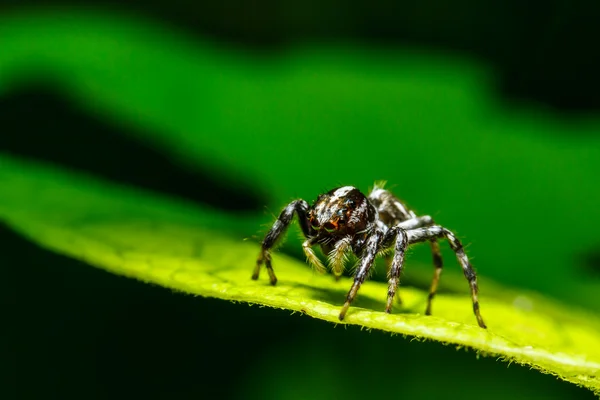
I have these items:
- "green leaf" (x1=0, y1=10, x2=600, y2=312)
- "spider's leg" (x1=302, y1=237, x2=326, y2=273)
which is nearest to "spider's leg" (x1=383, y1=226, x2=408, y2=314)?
"spider's leg" (x1=302, y1=237, x2=326, y2=273)

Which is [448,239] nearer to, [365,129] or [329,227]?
[329,227]

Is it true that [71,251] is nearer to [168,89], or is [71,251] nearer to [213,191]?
[213,191]

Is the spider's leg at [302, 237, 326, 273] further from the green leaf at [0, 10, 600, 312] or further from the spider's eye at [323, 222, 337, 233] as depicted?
the green leaf at [0, 10, 600, 312]

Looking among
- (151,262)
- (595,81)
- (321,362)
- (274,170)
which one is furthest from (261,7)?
(151,262)

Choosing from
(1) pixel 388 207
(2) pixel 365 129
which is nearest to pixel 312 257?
(1) pixel 388 207

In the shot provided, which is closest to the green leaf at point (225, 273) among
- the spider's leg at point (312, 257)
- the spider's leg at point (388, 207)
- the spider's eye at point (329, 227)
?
the spider's leg at point (312, 257)
